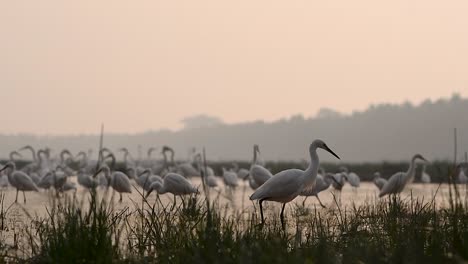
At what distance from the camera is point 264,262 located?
4.48 meters

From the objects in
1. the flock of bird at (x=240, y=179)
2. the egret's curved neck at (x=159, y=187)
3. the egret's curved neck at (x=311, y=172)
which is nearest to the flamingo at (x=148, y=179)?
the flock of bird at (x=240, y=179)

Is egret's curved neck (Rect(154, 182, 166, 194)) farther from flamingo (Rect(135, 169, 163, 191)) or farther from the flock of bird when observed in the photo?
flamingo (Rect(135, 169, 163, 191))

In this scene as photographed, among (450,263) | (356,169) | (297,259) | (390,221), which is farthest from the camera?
(356,169)

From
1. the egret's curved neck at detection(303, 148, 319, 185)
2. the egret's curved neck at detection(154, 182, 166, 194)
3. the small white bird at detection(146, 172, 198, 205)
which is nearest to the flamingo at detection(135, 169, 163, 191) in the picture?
the egret's curved neck at detection(154, 182, 166, 194)

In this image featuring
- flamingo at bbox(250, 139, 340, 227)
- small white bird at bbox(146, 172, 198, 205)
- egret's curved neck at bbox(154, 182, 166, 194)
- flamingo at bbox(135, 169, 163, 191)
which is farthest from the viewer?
flamingo at bbox(135, 169, 163, 191)

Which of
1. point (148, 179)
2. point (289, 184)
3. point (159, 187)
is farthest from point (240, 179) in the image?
point (289, 184)

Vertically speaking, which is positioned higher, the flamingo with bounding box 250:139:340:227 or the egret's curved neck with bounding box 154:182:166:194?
the flamingo with bounding box 250:139:340:227

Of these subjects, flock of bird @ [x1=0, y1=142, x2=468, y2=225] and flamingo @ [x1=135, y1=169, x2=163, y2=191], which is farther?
flamingo @ [x1=135, y1=169, x2=163, y2=191]

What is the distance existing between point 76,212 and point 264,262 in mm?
1559

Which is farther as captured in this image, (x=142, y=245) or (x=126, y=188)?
(x=126, y=188)

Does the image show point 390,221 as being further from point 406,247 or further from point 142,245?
point 142,245

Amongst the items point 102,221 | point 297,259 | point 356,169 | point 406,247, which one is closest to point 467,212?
point 406,247

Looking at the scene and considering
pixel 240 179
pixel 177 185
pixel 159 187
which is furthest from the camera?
pixel 240 179

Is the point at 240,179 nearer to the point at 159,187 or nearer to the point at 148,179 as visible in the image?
the point at 148,179
